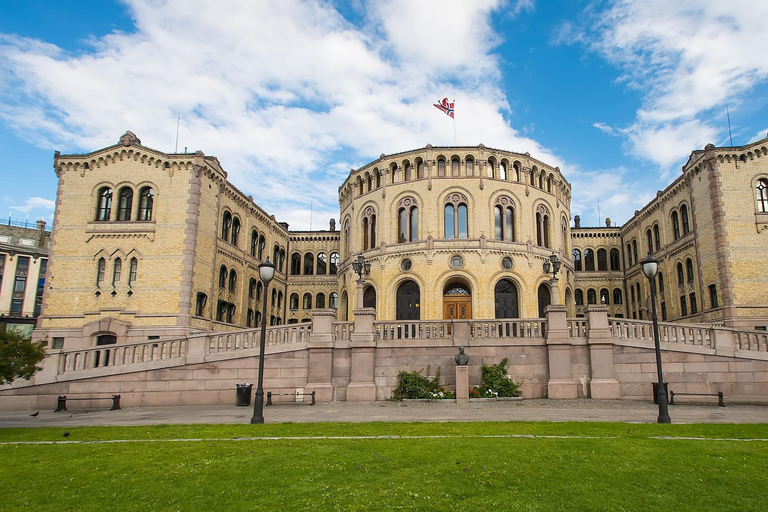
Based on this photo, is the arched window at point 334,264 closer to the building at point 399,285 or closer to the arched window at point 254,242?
the building at point 399,285

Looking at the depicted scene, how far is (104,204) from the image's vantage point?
33.7m

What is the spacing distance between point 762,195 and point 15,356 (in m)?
41.1

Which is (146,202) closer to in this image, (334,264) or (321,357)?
(321,357)

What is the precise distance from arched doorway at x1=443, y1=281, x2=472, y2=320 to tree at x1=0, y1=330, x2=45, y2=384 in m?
25.6

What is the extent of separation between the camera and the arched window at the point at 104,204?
33469 millimetres

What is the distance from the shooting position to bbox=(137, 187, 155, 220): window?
→ 3312 cm

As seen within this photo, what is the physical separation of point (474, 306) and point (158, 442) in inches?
1059

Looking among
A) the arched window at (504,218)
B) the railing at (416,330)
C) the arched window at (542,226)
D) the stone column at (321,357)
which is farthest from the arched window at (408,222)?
the stone column at (321,357)

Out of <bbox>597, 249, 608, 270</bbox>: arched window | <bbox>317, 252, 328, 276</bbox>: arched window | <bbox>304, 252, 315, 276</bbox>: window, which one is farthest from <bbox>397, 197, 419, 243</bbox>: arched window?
<bbox>597, 249, 608, 270</bbox>: arched window

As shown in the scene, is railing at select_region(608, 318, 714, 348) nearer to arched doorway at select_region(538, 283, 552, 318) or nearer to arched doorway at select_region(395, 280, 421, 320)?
arched doorway at select_region(538, 283, 552, 318)

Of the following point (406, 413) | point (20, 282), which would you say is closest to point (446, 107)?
point (406, 413)

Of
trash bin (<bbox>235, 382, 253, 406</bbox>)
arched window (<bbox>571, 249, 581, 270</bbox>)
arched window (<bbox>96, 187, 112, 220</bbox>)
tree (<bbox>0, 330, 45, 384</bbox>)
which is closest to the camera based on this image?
tree (<bbox>0, 330, 45, 384</bbox>)

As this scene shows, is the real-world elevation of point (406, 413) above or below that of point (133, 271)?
below

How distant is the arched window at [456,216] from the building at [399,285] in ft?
0.57
